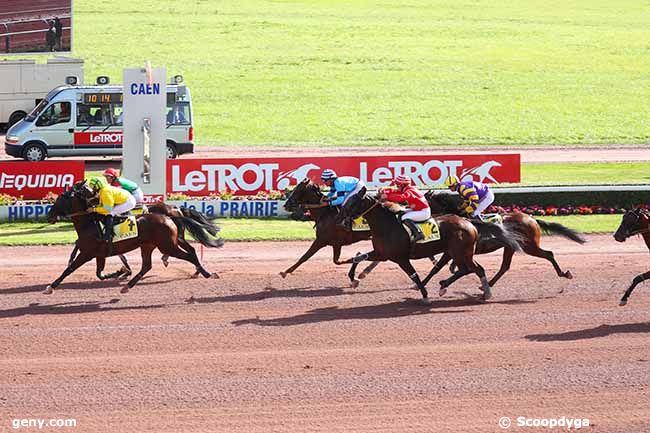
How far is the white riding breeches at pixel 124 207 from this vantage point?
601 inches

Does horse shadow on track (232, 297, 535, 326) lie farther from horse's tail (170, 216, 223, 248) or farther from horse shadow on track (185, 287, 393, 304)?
horse's tail (170, 216, 223, 248)

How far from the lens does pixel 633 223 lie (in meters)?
14.8

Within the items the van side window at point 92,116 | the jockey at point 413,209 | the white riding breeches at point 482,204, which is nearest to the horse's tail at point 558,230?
the white riding breeches at point 482,204

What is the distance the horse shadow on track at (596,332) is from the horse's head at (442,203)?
3135 mm

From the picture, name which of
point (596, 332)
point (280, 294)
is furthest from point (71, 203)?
point (596, 332)

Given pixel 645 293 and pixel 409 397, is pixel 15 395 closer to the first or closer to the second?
pixel 409 397

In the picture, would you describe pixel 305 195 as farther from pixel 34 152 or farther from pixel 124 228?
pixel 34 152

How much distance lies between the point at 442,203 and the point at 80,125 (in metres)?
15.3

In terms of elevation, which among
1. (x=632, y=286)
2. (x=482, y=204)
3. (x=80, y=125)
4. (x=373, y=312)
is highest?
(x=80, y=125)

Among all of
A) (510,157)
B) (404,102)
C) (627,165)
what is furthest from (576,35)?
(510,157)

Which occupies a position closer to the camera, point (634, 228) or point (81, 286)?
point (634, 228)

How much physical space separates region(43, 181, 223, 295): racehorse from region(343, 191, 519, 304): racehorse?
2.48m

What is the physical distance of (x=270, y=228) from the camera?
20.7 meters

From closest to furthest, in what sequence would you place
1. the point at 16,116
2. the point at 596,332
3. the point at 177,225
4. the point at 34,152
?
the point at 596,332
the point at 177,225
the point at 34,152
the point at 16,116
